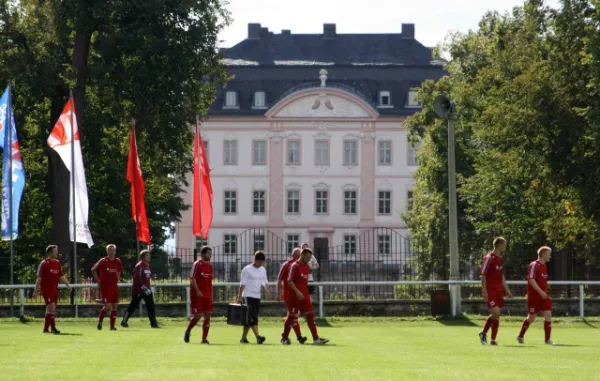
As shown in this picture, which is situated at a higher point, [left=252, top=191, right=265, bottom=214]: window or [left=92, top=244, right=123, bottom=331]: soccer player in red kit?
[left=252, top=191, right=265, bottom=214]: window

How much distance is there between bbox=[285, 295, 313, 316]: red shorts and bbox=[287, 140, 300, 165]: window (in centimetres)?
8075

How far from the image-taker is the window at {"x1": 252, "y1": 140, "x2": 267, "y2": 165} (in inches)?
4087

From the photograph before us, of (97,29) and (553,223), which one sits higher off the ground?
(97,29)

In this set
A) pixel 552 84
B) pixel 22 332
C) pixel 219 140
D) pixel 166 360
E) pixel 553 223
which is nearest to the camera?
pixel 166 360

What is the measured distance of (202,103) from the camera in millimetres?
47188

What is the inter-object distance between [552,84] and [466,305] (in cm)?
986

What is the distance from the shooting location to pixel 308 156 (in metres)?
104

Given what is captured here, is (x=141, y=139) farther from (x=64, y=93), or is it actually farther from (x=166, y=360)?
(x=166, y=360)

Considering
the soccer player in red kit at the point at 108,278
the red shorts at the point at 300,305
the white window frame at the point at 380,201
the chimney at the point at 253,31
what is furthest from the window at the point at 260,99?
the red shorts at the point at 300,305

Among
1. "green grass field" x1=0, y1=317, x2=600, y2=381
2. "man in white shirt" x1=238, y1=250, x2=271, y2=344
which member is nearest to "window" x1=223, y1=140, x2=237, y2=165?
"green grass field" x1=0, y1=317, x2=600, y2=381

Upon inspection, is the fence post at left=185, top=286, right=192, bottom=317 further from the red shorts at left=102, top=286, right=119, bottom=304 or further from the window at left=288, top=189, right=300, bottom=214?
the window at left=288, top=189, right=300, bottom=214

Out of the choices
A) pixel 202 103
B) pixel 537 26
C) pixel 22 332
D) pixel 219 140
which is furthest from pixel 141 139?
pixel 219 140

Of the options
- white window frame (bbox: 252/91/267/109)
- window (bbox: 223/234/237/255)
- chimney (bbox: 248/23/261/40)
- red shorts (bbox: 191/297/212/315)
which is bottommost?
red shorts (bbox: 191/297/212/315)

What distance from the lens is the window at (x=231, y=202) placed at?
104250mm
